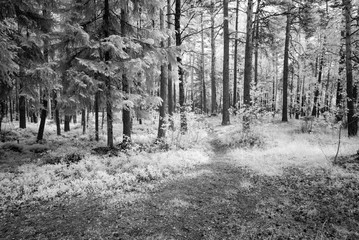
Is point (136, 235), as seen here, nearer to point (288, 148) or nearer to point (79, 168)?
point (79, 168)

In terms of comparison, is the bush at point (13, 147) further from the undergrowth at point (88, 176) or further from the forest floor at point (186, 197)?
the undergrowth at point (88, 176)

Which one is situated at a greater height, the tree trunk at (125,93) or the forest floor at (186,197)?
the tree trunk at (125,93)

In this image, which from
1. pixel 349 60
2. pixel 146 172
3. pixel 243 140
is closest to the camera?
pixel 146 172

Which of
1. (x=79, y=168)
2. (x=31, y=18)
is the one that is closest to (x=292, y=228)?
(x=79, y=168)

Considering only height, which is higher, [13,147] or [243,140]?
[243,140]

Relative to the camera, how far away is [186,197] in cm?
520

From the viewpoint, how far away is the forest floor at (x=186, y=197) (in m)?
3.90

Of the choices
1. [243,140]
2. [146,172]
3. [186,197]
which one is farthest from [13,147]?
[243,140]

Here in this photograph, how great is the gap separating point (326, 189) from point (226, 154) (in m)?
4.51

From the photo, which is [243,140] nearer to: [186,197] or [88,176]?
[186,197]

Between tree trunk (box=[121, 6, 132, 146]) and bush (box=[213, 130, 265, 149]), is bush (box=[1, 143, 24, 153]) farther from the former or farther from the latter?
bush (box=[213, 130, 265, 149])

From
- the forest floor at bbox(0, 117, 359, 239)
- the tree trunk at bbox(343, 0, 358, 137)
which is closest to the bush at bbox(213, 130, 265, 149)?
the forest floor at bbox(0, 117, 359, 239)

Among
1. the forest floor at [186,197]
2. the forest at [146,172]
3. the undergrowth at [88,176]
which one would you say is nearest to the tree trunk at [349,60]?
the forest at [146,172]

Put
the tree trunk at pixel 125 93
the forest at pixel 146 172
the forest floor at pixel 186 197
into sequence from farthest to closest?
the tree trunk at pixel 125 93, the forest at pixel 146 172, the forest floor at pixel 186 197
